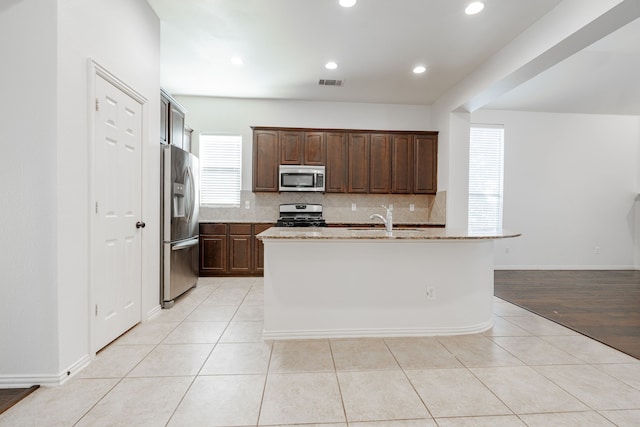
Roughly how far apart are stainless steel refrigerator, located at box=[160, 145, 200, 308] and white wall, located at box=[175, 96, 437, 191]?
1.66 meters

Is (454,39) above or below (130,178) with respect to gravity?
above

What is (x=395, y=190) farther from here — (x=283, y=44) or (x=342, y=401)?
(x=342, y=401)

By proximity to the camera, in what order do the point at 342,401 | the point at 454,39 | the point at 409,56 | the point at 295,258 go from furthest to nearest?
the point at 409,56 < the point at 454,39 < the point at 295,258 < the point at 342,401

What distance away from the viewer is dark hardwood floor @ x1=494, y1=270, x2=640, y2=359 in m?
2.90

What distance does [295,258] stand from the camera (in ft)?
8.88

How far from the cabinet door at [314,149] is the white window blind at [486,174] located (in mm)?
2858

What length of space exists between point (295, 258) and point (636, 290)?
5078 millimetres

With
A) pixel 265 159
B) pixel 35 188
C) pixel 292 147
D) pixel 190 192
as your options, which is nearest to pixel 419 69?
pixel 292 147

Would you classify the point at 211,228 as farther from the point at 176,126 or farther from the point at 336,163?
the point at 336,163

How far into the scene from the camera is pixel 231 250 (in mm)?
5055

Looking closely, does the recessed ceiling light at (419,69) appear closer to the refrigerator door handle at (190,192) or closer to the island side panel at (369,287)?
the island side panel at (369,287)

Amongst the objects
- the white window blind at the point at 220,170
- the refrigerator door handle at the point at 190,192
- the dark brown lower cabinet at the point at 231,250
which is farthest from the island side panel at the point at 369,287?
the white window blind at the point at 220,170

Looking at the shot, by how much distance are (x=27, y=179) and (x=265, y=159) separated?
355cm

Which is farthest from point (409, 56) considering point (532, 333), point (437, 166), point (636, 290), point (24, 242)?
point (636, 290)
